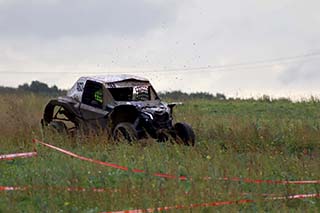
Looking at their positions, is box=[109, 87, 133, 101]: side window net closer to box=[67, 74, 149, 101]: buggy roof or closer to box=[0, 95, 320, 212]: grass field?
box=[67, 74, 149, 101]: buggy roof

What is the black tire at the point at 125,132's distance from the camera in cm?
1445

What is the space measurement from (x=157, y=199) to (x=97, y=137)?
5.93 meters

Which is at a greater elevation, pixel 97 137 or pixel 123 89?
pixel 123 89

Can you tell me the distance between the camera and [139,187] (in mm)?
8891

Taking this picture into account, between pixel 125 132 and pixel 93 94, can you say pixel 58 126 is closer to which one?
pixel 93 94

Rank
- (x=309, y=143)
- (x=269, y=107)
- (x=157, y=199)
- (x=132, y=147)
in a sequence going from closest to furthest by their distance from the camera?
(x=157, y=199), (x=132, y=147), (x=309, y=143), (x=269, y=107)

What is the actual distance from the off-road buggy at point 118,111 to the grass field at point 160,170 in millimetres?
829

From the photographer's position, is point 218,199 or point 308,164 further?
point 308,164

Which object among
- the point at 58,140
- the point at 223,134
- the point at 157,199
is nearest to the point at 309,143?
the point at 223,134

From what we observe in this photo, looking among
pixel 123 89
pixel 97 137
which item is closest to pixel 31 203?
pixel 97 137

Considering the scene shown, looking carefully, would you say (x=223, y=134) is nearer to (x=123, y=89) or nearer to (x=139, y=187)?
(x=123, y=89)

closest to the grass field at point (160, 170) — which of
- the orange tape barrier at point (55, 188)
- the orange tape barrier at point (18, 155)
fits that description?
the orange tape barrier at point (55, 188)

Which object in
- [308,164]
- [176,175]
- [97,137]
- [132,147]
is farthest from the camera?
[97,137]

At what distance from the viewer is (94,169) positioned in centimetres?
1048
